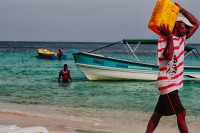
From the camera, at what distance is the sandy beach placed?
7.39m

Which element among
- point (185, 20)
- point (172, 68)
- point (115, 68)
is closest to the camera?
point (172, 68)

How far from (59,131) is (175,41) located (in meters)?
2.38

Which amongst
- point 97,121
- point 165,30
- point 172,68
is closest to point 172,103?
point 172,68

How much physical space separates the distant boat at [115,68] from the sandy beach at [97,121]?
8.81 metres

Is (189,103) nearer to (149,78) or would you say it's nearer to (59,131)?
(149,78)

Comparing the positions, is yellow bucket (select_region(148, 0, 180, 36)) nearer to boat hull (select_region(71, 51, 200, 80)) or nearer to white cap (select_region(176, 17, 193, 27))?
white cap (select_region(176, 17, 193, 27))

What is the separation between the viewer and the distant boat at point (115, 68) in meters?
19.4

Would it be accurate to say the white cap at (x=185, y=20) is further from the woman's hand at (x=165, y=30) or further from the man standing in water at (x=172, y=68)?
the woman's hand at (x=165, y=30)

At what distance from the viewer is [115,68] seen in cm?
1980

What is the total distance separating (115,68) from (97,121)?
11.1 metres

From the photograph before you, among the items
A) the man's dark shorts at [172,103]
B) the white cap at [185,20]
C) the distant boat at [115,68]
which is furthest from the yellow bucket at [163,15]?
the distant boat at [115,68]

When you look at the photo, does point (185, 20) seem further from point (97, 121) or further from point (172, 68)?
point (97, 121)

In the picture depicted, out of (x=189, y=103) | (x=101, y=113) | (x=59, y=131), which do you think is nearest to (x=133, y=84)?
(x=189, y=103)

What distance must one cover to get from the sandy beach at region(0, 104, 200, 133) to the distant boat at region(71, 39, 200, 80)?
28.9ft
